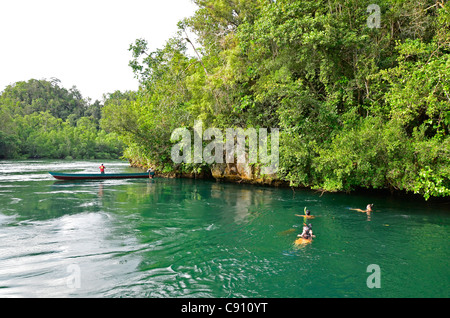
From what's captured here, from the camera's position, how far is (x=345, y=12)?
1516 centimetres

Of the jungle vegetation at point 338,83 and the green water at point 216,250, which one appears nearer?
the green water at point 216,250

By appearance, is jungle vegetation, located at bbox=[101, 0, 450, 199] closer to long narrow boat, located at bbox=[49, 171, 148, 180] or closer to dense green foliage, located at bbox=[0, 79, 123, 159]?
long narrow boat, located at bbox=[49, 171, 148, 180]

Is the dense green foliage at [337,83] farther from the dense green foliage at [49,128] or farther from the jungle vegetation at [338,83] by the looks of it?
the dense green foliage at [49,128]

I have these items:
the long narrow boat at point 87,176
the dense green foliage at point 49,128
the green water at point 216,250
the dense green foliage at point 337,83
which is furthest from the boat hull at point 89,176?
the dense green foliage at point 49,128

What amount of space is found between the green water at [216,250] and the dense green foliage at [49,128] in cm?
5554

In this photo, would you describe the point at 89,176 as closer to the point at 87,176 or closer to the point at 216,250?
the point at 87,176

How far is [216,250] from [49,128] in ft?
274

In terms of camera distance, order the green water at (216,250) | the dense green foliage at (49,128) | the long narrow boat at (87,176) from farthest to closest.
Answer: the dense green foliage at (49,128)
the long narrow boat at (87,176)
the green water at (216,250)

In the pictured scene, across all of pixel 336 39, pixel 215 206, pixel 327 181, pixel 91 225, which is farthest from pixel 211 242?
pixel 336 39

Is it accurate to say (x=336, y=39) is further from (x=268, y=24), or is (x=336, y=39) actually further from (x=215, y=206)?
(x=215, y=206)

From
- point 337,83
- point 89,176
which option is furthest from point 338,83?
point 89,176

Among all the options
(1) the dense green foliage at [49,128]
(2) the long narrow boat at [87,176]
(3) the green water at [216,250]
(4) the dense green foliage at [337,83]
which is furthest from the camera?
(1) the dense green foliage at [49,128]

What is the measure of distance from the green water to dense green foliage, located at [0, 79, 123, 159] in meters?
55.5

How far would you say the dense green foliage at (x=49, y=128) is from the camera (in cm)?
5921
